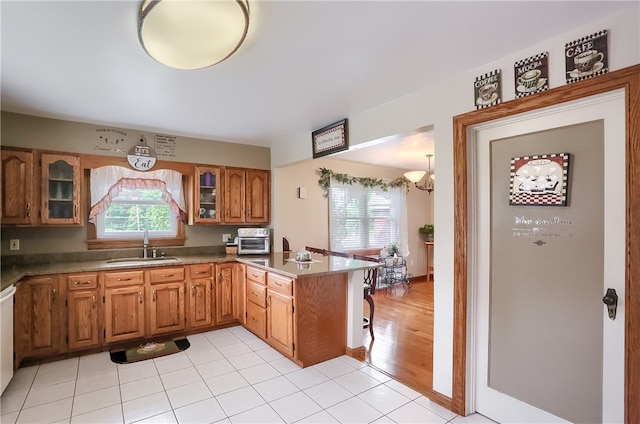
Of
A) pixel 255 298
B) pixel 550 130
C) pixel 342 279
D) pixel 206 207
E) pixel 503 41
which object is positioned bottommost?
pixel 255 298

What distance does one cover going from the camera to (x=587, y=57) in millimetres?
1730

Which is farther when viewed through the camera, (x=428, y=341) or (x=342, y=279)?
(x=428, y=341)

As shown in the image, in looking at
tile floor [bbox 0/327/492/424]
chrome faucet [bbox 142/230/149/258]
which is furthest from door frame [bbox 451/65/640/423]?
chrome faucet [bbox 142/230/149/258]

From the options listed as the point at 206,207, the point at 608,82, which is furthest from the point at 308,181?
the point at 608,82

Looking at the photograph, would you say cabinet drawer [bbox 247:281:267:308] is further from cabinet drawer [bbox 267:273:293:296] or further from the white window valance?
the white window valance

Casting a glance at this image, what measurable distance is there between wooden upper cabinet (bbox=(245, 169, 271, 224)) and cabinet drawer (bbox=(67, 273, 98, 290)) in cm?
184

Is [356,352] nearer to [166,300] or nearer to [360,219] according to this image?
[166,300]

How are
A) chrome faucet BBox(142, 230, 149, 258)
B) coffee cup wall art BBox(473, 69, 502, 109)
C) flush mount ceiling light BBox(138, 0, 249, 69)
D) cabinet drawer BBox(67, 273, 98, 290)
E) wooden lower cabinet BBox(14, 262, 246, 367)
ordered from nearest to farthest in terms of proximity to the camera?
flush mount ceiling light BBox(138, 0, 249, 69), coffee cup wall art BBox(473, 69, 502, 109), wooden lower cabinet BBox(14, 262, 246, 367), cabinet drawer BBox(67, 273, 98, 290), chrome faucet BBox(142, 230, 149, 258)

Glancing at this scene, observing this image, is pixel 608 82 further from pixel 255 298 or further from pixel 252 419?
pixel 255 298

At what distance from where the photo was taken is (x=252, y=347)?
3.46 metres

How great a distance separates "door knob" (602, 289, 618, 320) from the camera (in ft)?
5.58

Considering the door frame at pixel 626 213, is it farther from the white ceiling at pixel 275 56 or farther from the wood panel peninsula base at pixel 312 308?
the wood panel peninsula base at pixel 312 308

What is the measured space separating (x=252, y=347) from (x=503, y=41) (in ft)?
11.1

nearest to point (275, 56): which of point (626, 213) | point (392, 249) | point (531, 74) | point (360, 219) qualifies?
point (531, 74)
